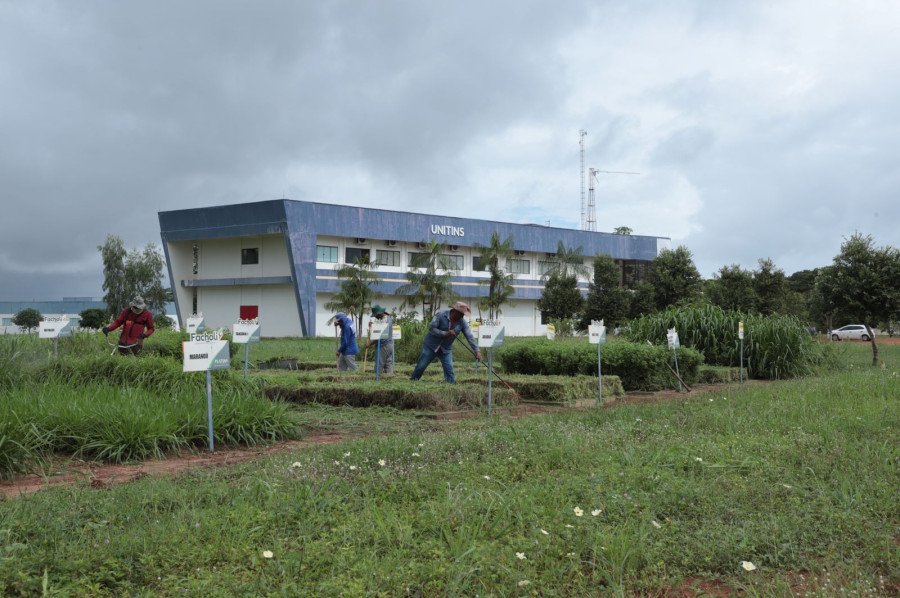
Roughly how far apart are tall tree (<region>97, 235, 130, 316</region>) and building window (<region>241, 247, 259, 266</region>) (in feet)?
56.6

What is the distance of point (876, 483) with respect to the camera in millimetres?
5559

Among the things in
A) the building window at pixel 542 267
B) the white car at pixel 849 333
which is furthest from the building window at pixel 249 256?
the white car at pixel 849 333

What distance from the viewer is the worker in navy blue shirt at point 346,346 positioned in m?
16.0

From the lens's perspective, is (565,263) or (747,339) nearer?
(747,339)

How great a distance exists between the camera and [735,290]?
43.8 m

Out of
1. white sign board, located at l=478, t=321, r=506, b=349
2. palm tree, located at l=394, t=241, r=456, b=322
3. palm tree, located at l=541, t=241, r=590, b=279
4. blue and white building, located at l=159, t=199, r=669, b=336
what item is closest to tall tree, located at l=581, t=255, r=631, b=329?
palm tree, located at l=541, t=241, r=590, b=279

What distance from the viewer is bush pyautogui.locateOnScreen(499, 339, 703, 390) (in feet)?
50.1

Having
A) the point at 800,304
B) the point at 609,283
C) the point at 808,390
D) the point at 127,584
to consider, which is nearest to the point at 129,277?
the point at 609,283

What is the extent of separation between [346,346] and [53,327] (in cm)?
558

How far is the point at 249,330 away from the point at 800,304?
59388 mm

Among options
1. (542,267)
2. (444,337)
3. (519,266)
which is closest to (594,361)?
(444,337)

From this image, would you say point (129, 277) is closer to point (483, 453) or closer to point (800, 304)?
point (800, 304)

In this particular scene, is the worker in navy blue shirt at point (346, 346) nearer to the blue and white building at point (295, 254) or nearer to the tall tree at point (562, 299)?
the blue and white building at point (295, 254)

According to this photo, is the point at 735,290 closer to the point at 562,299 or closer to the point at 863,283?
the point at 562,299
